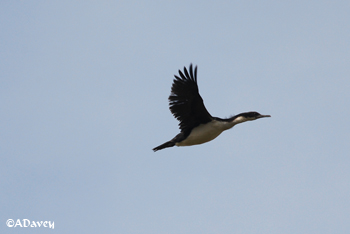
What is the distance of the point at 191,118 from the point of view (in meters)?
20.2

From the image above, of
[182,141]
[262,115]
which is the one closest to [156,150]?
[182,141]

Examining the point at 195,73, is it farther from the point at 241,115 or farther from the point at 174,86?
the point at 241,115

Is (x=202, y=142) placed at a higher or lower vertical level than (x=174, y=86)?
lower

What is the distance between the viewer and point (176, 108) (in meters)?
20.0

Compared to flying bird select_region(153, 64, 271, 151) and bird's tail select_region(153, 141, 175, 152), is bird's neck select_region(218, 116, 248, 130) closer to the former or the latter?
flying bird select_region(153, 64, 271, 151)

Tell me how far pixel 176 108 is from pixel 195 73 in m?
1.38

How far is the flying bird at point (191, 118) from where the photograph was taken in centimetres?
1962

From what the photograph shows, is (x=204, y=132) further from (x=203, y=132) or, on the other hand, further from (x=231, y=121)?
(x=231, y=121)

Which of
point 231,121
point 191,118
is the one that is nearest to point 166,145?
point 191,118

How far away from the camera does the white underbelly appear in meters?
20.2

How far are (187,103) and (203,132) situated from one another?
108 cm

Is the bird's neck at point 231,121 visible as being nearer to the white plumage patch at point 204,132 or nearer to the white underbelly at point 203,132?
the white plumage patch at point 204,132

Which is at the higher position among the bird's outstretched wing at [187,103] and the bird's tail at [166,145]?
the bird's outstretched wing at [187,103]

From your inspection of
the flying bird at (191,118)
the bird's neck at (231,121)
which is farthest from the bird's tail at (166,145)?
the bird's neck at (231,121)
